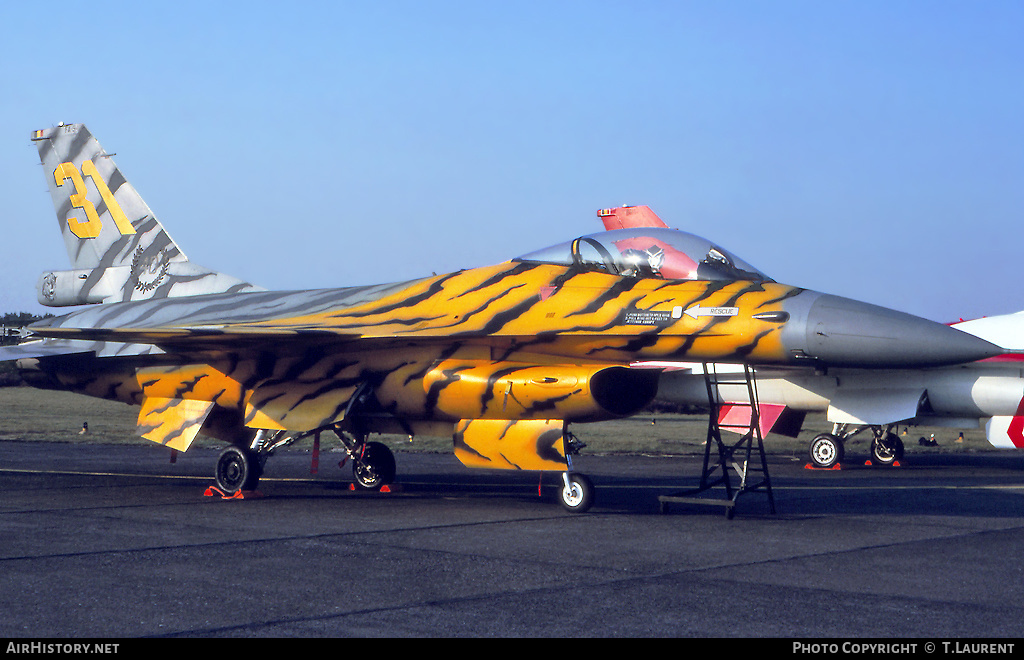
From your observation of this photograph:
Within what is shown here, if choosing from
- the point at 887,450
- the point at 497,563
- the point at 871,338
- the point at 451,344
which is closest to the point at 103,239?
the point at 451,344

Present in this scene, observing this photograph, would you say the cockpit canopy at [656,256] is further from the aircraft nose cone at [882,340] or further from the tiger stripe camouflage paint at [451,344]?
the aircraft nose cone at [882,340]

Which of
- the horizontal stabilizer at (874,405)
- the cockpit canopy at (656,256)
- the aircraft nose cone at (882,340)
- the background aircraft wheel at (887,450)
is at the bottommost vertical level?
the background aircraft wheel at (887,450)

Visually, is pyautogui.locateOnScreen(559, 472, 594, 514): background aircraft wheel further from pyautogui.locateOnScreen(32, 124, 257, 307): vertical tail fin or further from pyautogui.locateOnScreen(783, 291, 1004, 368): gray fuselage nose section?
pyautogui.locateOnScreen(32, 124, 257, 307): vertical tail fin

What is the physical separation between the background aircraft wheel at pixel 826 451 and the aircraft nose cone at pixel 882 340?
9.03 metres

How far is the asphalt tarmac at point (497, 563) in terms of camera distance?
5090 mm

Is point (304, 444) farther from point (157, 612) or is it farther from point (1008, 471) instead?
point (157, 612)

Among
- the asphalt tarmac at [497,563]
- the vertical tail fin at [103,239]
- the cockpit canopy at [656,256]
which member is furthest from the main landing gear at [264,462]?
the cockpit canopy at [656,256]

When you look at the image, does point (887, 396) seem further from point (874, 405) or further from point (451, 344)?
point (451, 344)

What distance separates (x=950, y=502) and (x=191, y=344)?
349 inches

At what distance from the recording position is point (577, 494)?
9930mm

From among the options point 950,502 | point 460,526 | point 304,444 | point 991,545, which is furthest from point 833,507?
point 304,444

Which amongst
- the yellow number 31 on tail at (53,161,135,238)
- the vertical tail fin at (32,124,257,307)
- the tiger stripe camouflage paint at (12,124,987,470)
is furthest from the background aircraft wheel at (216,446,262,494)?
the yellow number 31 on tail at (53,161,135,238)

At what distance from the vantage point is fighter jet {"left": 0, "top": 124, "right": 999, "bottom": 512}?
9.09 meters

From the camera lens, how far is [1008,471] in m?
16.8
